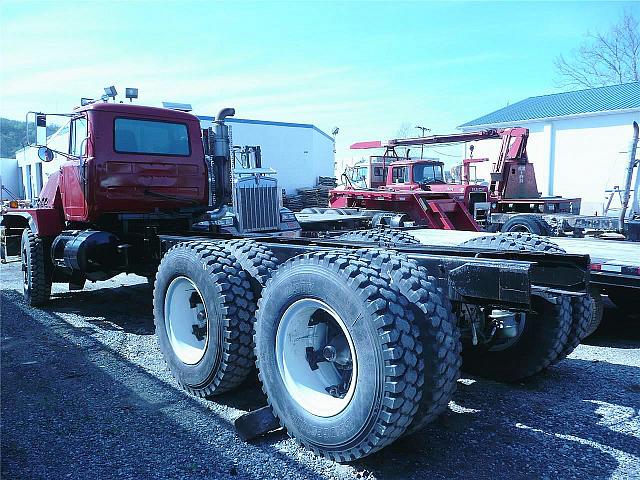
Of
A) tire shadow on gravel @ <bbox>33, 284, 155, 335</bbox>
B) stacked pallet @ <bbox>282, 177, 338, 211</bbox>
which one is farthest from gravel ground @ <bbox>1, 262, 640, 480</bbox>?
stacked pallet @ <bbox>282, 177, 338, 211</bbox>

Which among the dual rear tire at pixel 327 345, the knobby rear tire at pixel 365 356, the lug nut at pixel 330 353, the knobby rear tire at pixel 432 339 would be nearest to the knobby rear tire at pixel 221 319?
the dual rear tire at pixel 327 345

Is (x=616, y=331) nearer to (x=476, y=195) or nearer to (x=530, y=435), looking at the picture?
(x=530, y=435)

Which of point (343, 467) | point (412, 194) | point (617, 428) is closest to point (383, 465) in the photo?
point (343, 467)

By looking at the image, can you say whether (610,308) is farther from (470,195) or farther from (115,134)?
(470,195)

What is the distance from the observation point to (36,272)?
7625mm

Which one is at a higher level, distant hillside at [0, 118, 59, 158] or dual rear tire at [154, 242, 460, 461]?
distant hillside at [0, 118, 59, 158]

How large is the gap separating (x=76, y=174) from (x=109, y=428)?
4.16 metres

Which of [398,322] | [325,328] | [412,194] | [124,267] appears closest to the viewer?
[398,322]

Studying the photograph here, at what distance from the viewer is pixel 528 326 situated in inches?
170

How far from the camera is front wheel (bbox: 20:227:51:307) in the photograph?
25.0 feet

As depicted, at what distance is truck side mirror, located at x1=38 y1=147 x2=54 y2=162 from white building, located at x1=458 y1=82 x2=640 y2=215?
867 inches

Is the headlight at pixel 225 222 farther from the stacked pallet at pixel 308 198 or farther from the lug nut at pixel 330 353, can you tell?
the stacked pallet at pixel 308 198

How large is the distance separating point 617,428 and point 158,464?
303 centimetres

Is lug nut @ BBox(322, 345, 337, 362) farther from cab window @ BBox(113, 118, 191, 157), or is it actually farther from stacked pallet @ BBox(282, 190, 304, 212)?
stacked pallet @ BBox(282, 190, 304, 212)
